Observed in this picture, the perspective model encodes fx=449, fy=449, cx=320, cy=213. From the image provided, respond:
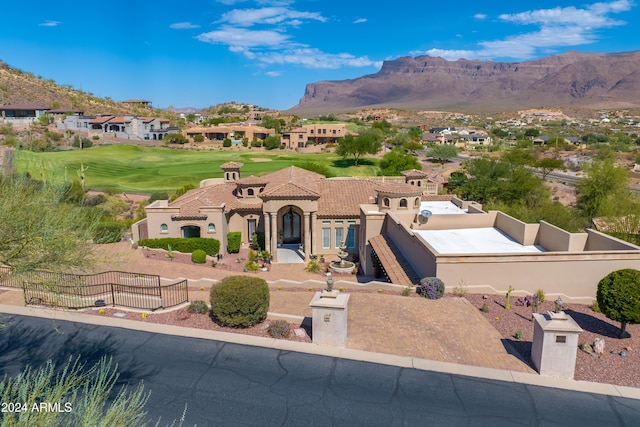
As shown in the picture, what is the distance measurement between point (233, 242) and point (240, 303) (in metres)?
18.7

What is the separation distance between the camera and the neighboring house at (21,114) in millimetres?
108750

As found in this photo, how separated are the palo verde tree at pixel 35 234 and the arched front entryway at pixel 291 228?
23.3 m

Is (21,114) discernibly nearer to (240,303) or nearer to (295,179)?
(295,179)

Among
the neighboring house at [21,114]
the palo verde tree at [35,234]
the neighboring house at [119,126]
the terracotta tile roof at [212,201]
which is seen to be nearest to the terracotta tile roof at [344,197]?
the terracotta tile roof at [212,201]

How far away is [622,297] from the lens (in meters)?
14.9

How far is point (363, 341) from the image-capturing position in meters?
14.9

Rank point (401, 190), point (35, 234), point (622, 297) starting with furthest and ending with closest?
point (401, 190) → point (622, 297) → point (35, 234)

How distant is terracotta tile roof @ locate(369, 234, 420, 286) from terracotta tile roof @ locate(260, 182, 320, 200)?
5.50 m

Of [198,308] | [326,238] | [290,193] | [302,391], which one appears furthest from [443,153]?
[302,391]

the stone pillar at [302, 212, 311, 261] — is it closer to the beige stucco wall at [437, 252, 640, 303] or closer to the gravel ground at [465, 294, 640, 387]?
the beige stucco wall at [437, 252, 640, 303]

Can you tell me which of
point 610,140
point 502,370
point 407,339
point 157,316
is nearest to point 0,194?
point 157,316

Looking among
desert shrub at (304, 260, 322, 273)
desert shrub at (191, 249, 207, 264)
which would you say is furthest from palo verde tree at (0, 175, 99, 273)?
desert shrub at (304, 260, 322, 273)

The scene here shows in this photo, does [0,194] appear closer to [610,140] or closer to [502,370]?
[502,370]

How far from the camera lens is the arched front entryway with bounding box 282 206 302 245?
119 feet
